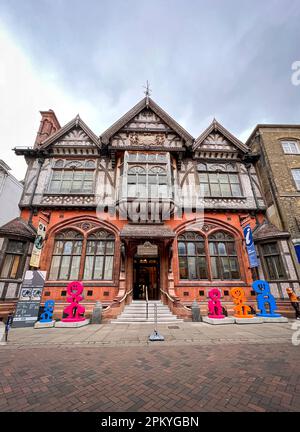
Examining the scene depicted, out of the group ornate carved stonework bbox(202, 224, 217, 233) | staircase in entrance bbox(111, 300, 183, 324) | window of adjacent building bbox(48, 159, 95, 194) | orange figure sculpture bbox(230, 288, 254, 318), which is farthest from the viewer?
window of adjacent building bbox(48, 159, 95, 194)

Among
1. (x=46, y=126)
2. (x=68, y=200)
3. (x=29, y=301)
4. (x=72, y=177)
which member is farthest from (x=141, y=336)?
(x=46, y=126)

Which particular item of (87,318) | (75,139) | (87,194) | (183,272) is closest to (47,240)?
(87,194)

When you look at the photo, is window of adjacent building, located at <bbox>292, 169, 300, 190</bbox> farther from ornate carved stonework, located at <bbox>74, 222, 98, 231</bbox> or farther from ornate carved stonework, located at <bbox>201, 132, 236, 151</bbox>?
ornate carved stonework, located at <bbox>74, 222, 98, 231</bbox>

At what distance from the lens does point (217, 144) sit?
50.4 feet

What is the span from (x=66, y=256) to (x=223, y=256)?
10.4 m

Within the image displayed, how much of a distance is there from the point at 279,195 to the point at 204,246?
20.1 ft

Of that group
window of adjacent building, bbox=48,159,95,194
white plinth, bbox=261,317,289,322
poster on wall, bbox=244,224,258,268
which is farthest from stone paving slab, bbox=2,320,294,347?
window of adjacent building, bbox=48,159,95,194

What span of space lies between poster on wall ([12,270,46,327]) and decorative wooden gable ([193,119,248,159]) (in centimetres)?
1372

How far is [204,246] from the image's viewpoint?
1270cm

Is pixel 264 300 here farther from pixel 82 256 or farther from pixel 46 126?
pixel 46 126

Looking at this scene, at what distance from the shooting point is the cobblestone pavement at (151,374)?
2947mm

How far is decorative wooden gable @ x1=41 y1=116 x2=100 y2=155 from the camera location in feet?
46.0

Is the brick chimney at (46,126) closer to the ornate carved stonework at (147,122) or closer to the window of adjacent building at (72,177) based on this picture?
the window of adjacent building at (72,177)

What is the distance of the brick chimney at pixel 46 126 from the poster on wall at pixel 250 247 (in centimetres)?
1621
